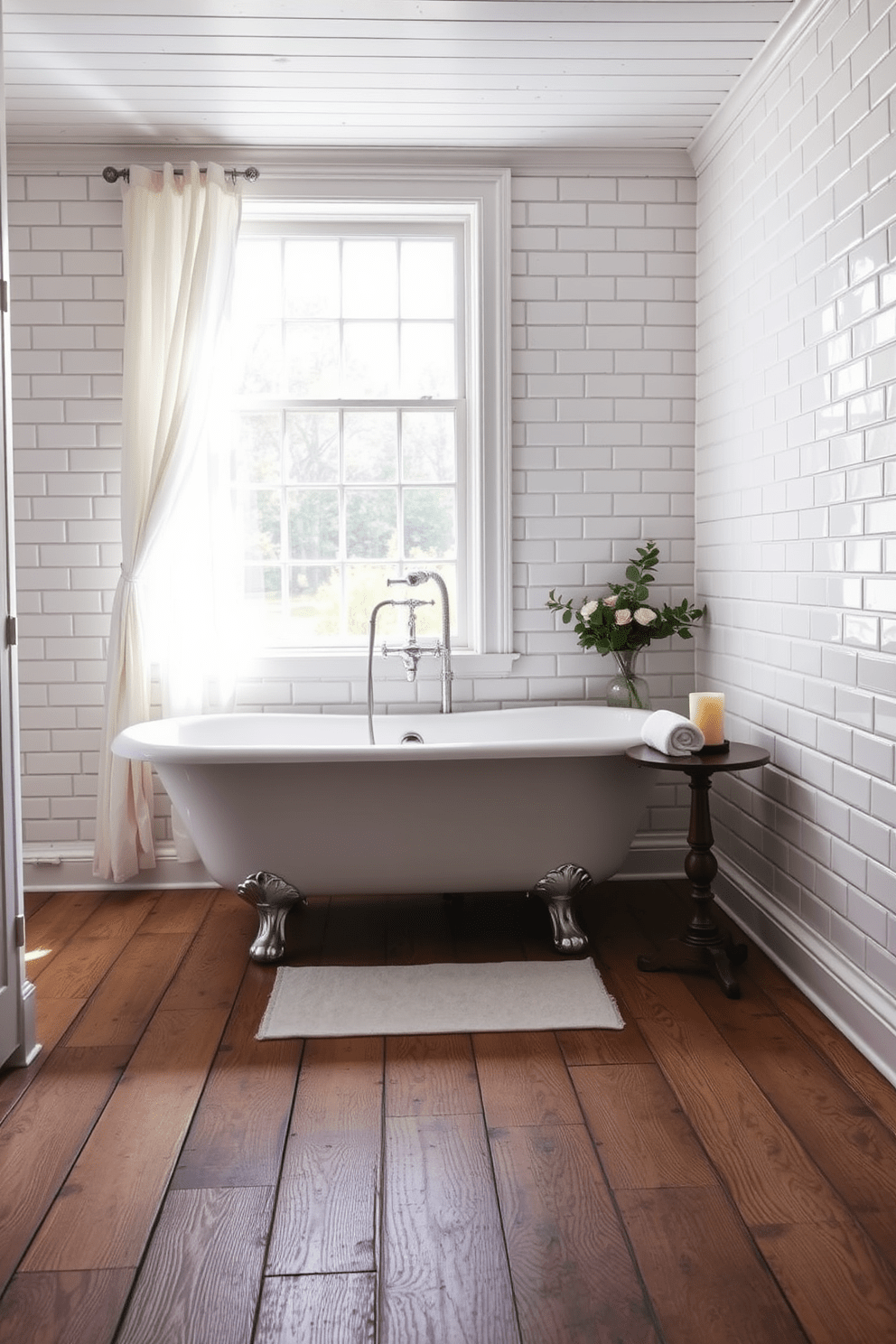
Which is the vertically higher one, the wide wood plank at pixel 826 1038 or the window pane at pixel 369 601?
the window pane at pixel 369 601

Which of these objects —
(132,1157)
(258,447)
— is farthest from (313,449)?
(132,1157)

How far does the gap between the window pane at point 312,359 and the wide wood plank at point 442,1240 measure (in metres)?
2.93

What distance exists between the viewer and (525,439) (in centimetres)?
419

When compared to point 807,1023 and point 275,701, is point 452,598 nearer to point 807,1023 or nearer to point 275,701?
point 275,701

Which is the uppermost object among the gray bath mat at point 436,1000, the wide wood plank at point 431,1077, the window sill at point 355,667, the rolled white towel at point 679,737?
the window sill at point 355,667

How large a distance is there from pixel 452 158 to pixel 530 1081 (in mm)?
3337

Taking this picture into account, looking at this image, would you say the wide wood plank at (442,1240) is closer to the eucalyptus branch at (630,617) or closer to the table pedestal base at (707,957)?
the table pedestal base at (707,957)

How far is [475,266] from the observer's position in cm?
416

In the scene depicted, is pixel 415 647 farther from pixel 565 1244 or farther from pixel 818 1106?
pixel 565 1244

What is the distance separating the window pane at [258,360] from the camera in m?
4.30

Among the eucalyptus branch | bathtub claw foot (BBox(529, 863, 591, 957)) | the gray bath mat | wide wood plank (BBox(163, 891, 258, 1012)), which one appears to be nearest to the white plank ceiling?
the eucalyptus branch

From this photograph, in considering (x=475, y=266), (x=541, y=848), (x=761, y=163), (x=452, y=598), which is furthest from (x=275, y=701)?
(x=761, y=163)

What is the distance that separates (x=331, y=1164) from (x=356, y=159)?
3531mm

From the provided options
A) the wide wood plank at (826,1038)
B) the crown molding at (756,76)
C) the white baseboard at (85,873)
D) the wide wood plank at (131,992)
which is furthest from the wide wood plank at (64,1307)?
the crown molding at (756,76)
